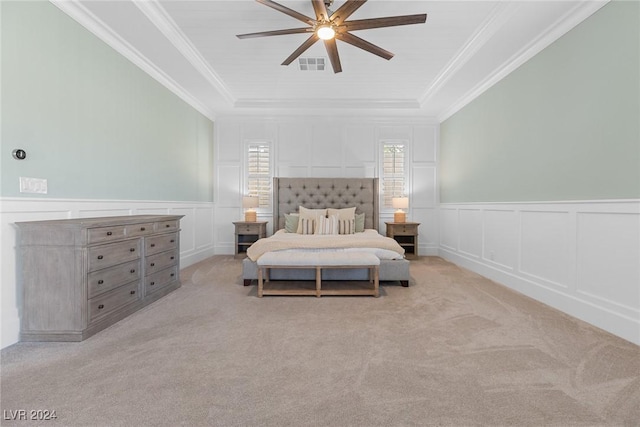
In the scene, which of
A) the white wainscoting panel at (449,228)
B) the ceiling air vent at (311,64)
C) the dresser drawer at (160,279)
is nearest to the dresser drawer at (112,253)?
the dresser drawer at (160,279)

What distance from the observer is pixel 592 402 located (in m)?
1.55

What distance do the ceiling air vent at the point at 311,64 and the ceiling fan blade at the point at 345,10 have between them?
53.8 inches

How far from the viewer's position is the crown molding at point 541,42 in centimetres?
262

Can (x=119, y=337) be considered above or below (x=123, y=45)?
below

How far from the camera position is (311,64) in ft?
13.4

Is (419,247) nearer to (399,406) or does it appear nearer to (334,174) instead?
(334,174)

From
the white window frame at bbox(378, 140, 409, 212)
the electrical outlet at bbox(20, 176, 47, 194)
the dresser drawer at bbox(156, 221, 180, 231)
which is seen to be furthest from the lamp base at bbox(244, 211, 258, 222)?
the electrical outlet at bbox(20, 176, 47, 194)

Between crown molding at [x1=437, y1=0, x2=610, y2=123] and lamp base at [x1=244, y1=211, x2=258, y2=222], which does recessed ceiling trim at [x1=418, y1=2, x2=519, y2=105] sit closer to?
crown molding at [x1=437, y1=0, x2=610, y2=123]

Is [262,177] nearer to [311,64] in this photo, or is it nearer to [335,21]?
[311,64]

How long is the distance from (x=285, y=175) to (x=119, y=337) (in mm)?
4205

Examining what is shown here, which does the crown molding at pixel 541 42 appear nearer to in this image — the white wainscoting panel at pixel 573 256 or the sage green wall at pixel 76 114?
the white wainscoting panel at pixel 573 256

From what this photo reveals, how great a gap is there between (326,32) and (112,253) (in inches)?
110

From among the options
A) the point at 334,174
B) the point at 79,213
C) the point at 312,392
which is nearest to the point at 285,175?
the point at 334,174

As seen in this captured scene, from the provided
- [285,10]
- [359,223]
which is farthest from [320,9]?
[359,223]
